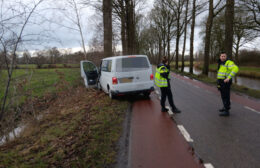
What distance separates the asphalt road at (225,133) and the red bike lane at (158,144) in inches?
11.7

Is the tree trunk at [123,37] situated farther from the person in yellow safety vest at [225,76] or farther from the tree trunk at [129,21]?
the person in yellow safety vest at [225,76]

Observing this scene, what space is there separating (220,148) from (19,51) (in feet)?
16.5

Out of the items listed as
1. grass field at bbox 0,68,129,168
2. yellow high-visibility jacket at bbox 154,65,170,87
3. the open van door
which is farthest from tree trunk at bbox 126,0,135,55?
grass field at bbox 0,68,129,168

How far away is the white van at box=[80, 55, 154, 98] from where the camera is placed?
776 cm

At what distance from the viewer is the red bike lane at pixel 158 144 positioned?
129 inches

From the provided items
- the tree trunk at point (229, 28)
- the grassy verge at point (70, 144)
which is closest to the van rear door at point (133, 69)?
the grassy verge at point (70, 144)

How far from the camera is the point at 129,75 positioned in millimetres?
7816

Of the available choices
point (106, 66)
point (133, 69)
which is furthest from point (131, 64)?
point (106, 66)

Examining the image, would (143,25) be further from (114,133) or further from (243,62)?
(114,133)

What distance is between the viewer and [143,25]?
39.4 metres

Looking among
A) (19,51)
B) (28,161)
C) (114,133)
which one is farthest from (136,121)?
(19,51)

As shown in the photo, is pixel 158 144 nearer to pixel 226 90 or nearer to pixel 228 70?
pixel 226 90

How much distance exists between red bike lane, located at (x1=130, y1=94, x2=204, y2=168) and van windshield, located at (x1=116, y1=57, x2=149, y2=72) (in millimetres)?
2402

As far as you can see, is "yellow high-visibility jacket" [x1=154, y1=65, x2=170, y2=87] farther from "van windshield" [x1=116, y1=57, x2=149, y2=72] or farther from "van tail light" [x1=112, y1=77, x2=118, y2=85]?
"van tail light" [x1=112, y1=77, x2=118, y2=85]
